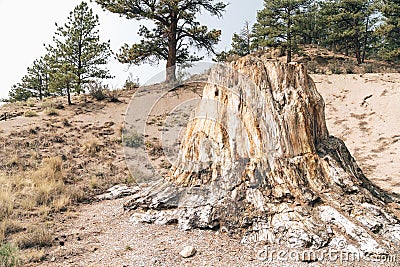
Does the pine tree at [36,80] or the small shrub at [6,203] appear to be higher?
the pine tree at [36,80]

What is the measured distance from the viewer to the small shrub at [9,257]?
4.16m

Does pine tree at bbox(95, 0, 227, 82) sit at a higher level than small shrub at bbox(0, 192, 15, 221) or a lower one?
higher

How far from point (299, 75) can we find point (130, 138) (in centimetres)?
883

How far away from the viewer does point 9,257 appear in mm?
4250

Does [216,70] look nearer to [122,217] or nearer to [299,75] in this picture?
[299,75]

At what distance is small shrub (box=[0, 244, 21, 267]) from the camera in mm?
4160

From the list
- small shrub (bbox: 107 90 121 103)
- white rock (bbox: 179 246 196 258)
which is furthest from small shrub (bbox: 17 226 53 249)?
small shrub (bbox: 107 90 121 103)

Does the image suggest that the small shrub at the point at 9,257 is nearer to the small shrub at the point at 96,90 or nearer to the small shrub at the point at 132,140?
the small shrub at the point at 132,140

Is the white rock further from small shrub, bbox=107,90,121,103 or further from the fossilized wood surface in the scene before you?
small shrub, bbox=107,90,121,103

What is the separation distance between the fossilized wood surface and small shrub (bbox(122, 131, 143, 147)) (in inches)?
264

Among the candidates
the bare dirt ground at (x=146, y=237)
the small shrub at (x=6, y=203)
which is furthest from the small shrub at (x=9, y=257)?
the small shrub at (x=6, y=203)

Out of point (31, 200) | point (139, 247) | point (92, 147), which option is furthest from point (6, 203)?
point (92, 147)

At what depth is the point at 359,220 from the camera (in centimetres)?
469

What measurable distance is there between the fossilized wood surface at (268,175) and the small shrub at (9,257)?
2.07 m
